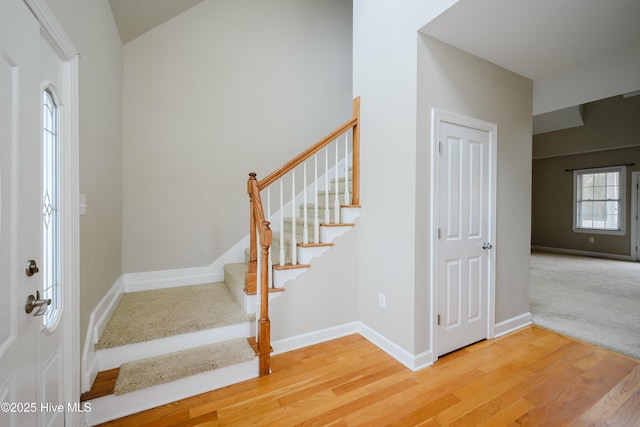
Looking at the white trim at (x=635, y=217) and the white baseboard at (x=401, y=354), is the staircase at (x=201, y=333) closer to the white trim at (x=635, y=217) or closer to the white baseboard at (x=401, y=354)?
the white baseboard at (x=401, y=354)

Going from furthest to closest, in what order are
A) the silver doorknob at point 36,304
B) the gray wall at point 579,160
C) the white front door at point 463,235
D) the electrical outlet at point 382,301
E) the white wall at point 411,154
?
the gray wall at point 579,160 < the electrical outlet at point 382,301 < the white front door at point 463,235 < the white wall at point 411,154 < the silver doorknob at point 36,304

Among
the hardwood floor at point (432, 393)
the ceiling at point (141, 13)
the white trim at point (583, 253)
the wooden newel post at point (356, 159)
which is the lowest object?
the hardwood floor at point (432, 393)

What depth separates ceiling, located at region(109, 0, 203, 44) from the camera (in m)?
2.41

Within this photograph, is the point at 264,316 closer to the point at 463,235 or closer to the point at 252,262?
the point at 252,262

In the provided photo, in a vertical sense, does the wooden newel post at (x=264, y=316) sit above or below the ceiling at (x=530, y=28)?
below

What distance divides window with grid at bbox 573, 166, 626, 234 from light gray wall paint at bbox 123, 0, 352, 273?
767 cm

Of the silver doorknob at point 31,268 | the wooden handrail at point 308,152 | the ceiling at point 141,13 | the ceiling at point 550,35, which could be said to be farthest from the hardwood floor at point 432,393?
the ceiling at point 141,13

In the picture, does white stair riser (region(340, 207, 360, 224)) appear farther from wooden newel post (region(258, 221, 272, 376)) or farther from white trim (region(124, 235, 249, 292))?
white trim (region(124, 235, 249, 292))

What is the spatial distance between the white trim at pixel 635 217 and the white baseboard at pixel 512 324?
6015 mm

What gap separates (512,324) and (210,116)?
160 inches

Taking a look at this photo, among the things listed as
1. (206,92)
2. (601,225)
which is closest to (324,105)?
(206,92)

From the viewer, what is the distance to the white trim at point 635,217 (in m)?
6.04

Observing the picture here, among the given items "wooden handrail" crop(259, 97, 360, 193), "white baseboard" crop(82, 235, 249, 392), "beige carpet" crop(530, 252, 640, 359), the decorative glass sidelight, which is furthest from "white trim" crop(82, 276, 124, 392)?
"beige carpet" crop(530, 252, 640, 359)

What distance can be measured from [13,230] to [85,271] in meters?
0.87
